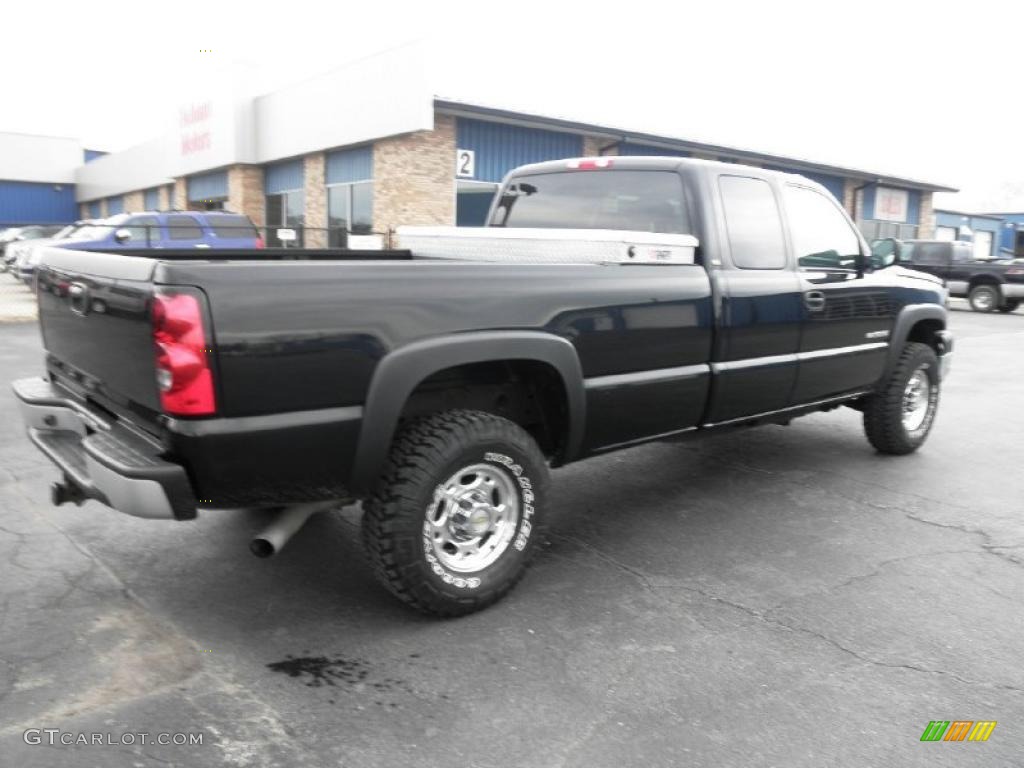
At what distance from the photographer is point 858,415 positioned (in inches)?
299

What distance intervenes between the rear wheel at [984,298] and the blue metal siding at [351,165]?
15574 mm

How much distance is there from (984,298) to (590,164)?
20.2 meters

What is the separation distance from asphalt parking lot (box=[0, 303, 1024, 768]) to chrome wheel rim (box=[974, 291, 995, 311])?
18869mm

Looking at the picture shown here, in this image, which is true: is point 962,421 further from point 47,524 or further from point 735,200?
point 47,524

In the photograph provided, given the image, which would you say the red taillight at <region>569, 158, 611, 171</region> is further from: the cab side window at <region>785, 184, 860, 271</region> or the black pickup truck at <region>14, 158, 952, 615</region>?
the cab side window at <region>785, 184, 860, 271</region>

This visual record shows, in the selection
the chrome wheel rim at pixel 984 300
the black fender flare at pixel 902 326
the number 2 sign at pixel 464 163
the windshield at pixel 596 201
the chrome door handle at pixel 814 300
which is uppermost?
the number 2 sign at pixel 464 163

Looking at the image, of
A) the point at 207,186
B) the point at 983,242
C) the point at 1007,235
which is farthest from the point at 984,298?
the point at 1007,235

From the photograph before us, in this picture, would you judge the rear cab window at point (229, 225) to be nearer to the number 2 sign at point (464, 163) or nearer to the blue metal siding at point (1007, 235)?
the number 2 sign at point (464, 163)

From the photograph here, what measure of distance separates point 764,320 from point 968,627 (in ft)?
5.94

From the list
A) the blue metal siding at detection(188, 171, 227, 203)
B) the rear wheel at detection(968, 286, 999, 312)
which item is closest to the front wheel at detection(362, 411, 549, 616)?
the rear wheel at detection(968, 286, 999, 312)

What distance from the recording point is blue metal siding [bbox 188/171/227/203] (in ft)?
85.4

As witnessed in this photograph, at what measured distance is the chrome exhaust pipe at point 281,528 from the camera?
3.02m

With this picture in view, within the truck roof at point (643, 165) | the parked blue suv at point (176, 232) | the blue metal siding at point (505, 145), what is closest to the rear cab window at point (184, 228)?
the parked blue suv at point (176, 232)

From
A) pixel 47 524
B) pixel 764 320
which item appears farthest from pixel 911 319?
pixel 47 524
